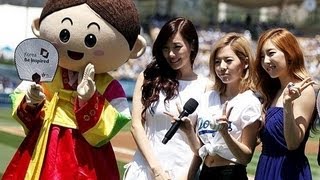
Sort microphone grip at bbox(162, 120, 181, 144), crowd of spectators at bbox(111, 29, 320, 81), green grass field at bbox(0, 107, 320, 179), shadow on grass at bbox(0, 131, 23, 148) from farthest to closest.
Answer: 1. crowd of spectators at bbox(111, 29, 320, 81)
2. shadow on grass at bbox(0, 131, 23, 148)
3. green grass field at bbox(0, 107, 320, 179)
4. microphone grip at bbox(162, 120, 181, 144)

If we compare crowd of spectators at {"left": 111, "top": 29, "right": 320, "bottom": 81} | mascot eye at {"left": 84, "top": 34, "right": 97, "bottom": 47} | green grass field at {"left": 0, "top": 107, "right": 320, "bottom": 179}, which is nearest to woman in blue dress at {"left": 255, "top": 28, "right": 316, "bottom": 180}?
mascot eye at {"left": 84, "top": 34, "right": 97, "bottom": 47}

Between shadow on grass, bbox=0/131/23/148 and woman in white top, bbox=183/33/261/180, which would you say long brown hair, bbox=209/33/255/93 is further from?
shadow on grass, bbox=0/131/23/148

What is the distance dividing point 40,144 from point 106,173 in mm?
433

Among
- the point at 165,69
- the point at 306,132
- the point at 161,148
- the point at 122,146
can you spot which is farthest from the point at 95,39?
the point at 122,146

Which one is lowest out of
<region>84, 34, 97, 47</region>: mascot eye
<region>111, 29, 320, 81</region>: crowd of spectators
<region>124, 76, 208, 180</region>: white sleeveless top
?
<region>111, 29, 320, 81</region>: crowd of spectators

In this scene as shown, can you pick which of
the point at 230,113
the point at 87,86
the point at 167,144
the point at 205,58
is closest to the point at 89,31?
the point at 87,86

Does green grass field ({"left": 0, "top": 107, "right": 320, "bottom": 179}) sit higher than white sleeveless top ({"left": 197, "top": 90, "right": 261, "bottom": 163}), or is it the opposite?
white sleeveless top ({"left": 197, "top": 90, "right": 261, "bottom": 163})

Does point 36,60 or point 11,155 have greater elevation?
point 36,60

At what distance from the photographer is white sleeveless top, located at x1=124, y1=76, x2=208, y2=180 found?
182 inches

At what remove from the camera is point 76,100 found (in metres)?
4.53

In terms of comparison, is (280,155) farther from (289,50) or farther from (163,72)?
(163,72)

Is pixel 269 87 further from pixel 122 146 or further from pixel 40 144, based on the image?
pixel 122 146

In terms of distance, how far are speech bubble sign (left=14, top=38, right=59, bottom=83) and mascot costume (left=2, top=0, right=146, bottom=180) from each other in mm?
69

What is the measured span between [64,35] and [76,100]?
41 centimetres
